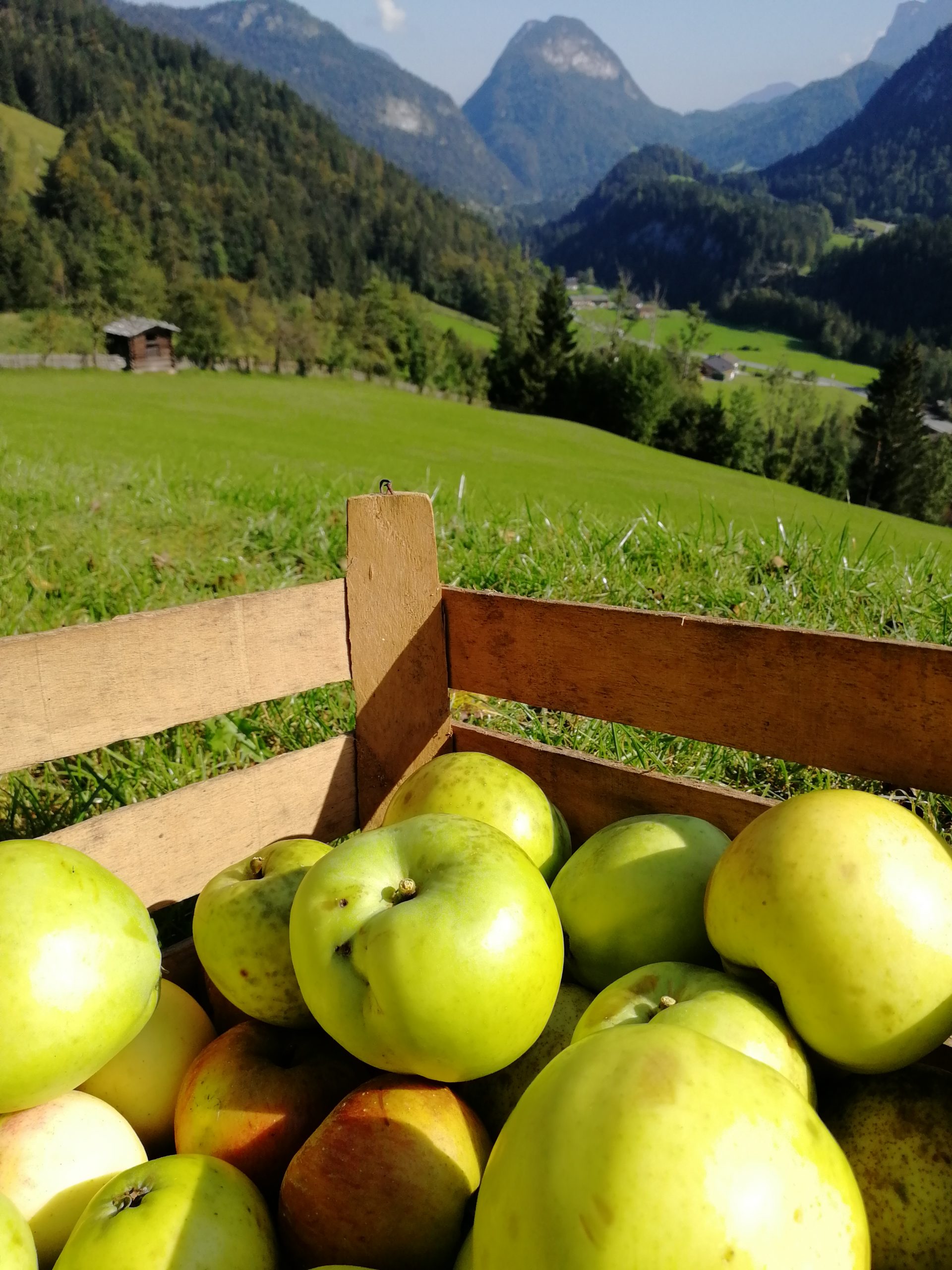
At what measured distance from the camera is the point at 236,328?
244 feet

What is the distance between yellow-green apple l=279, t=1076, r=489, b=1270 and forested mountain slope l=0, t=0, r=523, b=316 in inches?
3600

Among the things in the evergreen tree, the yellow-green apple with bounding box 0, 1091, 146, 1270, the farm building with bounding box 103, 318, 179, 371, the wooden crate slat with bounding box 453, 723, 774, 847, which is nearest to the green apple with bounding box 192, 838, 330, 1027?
the yellow-green apple with bounding box 0, 1091, 146, 1270

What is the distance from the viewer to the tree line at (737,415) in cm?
5831

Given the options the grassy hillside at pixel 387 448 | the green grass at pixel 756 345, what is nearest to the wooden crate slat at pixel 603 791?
the grassy hillside at pixel 387 448

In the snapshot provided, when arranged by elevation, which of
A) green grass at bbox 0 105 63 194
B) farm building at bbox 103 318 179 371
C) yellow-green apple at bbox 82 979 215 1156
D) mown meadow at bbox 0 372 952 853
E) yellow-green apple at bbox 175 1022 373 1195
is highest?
green grass at bbox 0 105 63 194

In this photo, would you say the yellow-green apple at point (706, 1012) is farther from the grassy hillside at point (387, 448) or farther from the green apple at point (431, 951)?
the grassy hillside at point (387, 448)

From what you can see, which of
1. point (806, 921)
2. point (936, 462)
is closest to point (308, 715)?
point (806, 921)

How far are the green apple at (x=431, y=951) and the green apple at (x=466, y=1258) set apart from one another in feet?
0.73

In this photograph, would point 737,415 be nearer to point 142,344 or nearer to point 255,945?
point 142,344

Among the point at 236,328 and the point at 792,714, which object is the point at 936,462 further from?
the point at 792,714

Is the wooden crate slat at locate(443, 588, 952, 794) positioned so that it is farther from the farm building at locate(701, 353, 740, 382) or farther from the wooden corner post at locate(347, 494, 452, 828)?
the farm building at locate(701, 353, 740, 382)

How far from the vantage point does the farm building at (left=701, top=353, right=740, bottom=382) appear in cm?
11606

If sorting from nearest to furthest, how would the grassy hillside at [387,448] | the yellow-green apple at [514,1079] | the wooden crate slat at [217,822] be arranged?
the yellow-green apple at [514,1079], the wooden crate slat at [217,822], the grassy hillside at [387,448]

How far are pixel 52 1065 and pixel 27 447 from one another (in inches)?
425
